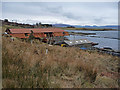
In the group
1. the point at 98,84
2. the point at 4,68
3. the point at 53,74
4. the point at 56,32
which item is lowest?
the point at 98,84

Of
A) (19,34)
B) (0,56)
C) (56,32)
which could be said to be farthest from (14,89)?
(56,32)

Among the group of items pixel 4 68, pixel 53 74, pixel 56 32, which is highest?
pixel 56 32

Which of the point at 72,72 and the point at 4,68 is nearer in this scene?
the point at 4,68

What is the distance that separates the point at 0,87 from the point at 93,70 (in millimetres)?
2939

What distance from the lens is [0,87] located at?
107 inches

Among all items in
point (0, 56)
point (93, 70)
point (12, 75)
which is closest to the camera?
point (12, 75)

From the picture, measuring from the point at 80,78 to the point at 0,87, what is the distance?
2.28m

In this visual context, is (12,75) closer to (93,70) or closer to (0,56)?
(0,56)

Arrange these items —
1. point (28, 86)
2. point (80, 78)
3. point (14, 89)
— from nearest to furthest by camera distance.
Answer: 1. point (14, 89)
2. point (28, 86)
3. point (80, 78)

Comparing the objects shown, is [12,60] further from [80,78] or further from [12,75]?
[80,78]

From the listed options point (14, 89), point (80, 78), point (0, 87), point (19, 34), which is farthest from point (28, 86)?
point (19, 34)

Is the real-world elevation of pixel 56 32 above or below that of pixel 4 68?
above

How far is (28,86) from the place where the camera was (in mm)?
2742

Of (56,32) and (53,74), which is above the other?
(56,32)
